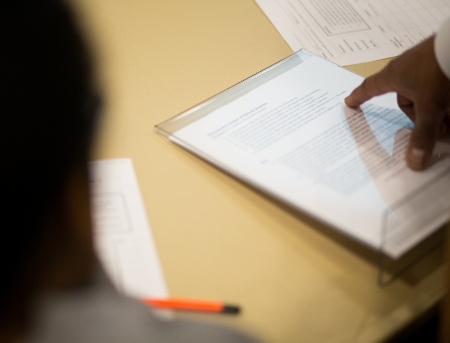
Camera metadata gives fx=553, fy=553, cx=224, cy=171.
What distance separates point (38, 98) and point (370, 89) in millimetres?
584

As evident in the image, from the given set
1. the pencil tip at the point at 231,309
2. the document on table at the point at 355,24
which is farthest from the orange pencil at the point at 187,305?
the document on table at the point at 355,24

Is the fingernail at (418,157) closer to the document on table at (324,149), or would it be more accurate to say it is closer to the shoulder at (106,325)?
the document on table at (324,149)

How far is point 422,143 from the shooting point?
0.74 m

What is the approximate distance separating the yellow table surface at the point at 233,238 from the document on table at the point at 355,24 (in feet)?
0.19

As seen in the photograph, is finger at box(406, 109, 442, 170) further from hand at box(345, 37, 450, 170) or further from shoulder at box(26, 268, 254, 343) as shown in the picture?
shoulder at box(26, 268, 254, 343)

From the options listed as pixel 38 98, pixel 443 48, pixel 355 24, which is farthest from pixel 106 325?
pixel 355 24

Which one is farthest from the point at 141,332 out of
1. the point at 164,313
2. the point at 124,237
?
the point at 124,237

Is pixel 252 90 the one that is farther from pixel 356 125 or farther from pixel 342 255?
pixel 342 255

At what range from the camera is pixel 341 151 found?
2.53 ft

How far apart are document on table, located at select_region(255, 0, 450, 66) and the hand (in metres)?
0.18

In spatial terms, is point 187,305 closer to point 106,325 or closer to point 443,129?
point 106,325

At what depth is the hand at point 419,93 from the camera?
2.44ft

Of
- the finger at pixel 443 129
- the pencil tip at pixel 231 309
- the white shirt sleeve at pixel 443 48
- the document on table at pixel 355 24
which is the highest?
the document on table at pixel 355 24

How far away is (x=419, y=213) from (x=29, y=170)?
0.48 metres
